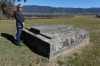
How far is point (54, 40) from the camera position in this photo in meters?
5.57

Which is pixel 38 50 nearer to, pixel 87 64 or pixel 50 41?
pixel 50 41

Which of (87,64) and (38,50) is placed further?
(38,50)

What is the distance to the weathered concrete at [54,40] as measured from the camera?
Answer: 5.30 metres

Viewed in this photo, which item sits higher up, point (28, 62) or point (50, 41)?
point (50, 41)

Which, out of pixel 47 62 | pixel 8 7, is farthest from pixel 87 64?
pixel 8 7

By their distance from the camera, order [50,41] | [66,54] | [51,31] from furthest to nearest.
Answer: [51,31] → [66,54] → [50,41]

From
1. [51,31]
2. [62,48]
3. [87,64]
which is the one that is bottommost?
[87,64]

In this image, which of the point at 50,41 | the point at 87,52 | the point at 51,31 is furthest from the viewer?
the point at 51,31

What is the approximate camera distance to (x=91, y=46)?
705cm

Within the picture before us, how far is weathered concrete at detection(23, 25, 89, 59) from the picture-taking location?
530 cm

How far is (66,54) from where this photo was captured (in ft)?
19.0

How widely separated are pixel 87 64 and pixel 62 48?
111cm

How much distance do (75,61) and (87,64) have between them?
41 centimetres

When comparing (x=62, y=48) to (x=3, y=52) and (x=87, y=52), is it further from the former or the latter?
(x=3, y=52)
